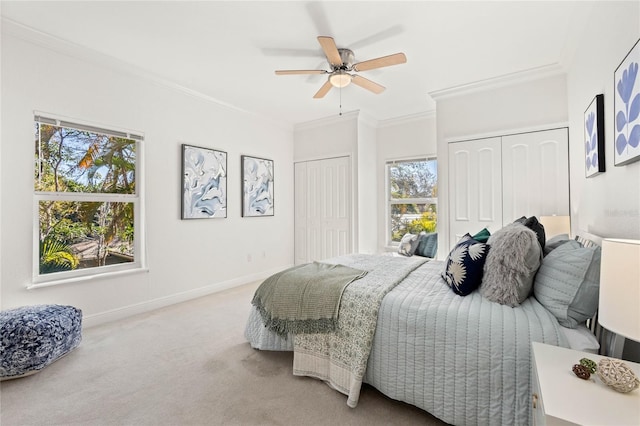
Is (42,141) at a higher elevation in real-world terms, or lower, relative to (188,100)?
lower

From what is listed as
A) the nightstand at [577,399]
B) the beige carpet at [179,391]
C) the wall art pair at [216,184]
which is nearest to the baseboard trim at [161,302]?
the beige carpet at [179,391]

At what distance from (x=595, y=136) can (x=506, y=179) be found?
4.93 ft

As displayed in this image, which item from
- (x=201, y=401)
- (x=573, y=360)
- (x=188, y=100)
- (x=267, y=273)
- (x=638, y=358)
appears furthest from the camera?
(x=267, y=273)

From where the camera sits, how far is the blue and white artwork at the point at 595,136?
69.7 inches

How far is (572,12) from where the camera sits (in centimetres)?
219

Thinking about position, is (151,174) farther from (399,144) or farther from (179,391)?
(399,144)

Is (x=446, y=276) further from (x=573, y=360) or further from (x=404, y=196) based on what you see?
(x=404, y=196)

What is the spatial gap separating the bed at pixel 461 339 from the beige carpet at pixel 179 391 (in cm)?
12

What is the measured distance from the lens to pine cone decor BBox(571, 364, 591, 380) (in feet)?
3.10

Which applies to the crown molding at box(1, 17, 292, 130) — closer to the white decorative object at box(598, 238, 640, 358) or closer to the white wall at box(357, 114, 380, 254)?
the white wall at box(357, 114, 380, 254)

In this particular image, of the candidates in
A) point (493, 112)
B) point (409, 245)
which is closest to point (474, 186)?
point (493, 112)

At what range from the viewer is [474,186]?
3.49 m

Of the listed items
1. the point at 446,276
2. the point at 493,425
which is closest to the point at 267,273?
the point at 446,276

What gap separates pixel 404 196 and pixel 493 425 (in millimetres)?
3686
